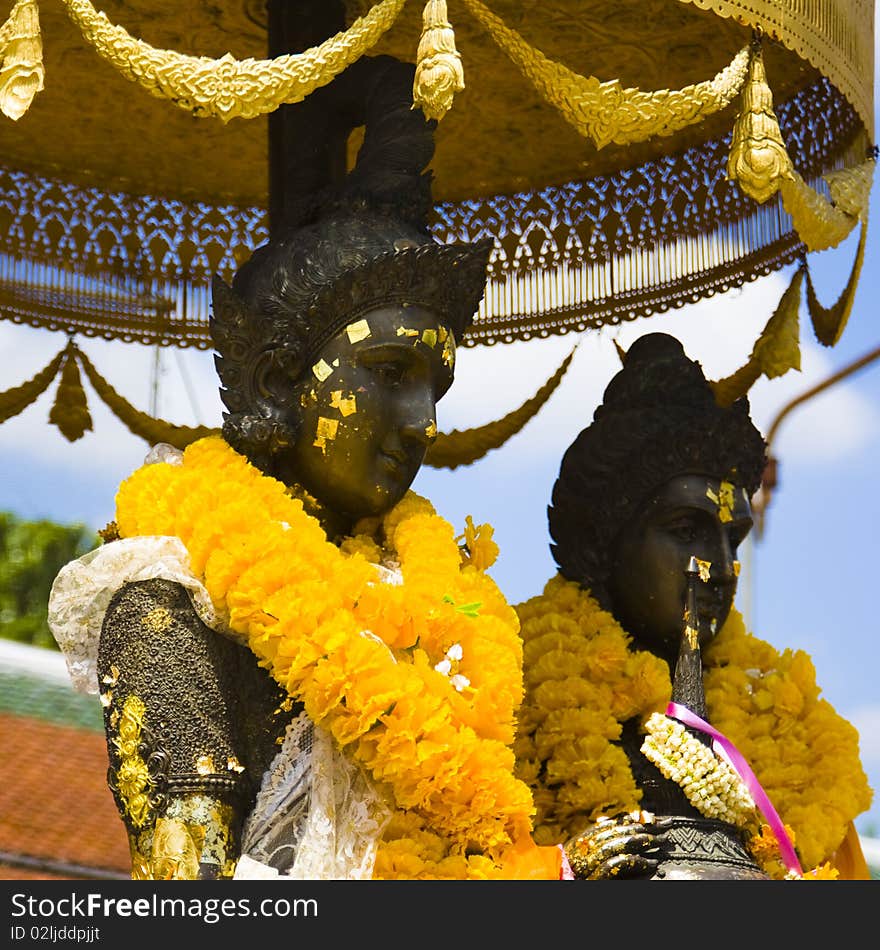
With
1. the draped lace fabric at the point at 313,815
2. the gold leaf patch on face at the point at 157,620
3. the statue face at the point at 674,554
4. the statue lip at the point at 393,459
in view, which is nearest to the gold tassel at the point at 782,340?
the statue face at the point at 674,554

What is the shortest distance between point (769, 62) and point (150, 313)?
2299 mm

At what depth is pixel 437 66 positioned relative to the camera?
186 inches

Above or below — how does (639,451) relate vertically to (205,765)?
above

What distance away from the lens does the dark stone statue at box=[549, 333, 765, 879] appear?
237 inches

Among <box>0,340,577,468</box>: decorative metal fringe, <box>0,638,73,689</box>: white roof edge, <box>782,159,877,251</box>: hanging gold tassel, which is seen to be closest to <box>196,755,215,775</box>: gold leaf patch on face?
<box>782,159,877,251</box>: hanging gold tassel

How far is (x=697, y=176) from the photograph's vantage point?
686 centimetres

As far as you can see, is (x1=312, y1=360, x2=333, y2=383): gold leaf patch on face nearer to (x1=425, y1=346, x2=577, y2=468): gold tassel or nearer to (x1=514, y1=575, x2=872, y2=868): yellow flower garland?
(x1=514, y1=575, x2=872, y2=868): yellow flower garland

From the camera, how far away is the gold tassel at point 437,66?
471 centimetres

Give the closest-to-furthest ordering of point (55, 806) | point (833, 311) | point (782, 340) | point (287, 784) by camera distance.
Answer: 1. point (287, 784)
2. point (833, 311)
3. point (782, 340)
4. point (55, 806)

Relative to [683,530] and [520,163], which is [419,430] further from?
[520,163]

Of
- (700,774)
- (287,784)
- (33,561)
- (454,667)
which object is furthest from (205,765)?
(33,561)

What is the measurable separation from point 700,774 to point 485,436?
203 centimetres
